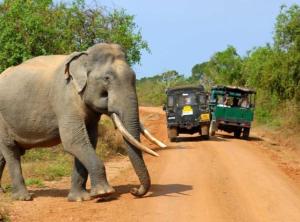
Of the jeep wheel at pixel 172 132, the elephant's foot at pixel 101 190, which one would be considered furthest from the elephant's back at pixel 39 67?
the jeep wheel at pixel 172 132

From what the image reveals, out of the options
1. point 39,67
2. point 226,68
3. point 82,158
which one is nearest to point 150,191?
point 82,158

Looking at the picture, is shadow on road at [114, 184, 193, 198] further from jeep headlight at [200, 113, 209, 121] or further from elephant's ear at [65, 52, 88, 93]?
jeep headlight at [200, 113, 209, 121]


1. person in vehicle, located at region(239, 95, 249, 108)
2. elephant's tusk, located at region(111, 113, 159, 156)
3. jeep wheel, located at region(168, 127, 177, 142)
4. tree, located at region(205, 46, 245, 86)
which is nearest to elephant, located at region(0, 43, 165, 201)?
elephant's tusk, located at region(111, 113, 159, 156)

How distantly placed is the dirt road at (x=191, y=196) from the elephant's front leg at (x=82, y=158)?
291mm

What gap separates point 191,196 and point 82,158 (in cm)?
219

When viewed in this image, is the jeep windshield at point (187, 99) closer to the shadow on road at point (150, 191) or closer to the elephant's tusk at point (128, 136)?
the shadow on road at point (150, 191)

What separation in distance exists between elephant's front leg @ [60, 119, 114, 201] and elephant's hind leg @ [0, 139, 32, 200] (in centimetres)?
106

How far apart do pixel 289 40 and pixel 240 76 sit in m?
29.0

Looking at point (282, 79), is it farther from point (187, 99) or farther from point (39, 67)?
point (39, 67)

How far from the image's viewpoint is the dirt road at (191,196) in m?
10.2

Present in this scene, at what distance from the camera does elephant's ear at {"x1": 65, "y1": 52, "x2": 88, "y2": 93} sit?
11.6 meters

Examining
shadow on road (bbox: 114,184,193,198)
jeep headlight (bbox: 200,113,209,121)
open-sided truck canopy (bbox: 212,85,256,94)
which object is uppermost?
open-sided truck canopy (bbox: 212,85,256,94)

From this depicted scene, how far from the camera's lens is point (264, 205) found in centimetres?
1134

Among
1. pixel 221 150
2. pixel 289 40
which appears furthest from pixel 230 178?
pixel 289 40
